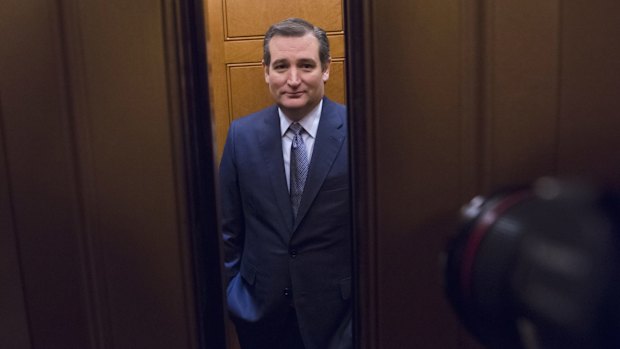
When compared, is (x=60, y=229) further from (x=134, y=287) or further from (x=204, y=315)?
(x=204, y=315)

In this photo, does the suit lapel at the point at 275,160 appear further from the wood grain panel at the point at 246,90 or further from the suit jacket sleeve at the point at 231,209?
the wood grain panel at the point at 246,90

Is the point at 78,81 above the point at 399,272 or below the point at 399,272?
above

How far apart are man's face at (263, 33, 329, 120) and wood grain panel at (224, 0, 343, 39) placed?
86 centimetres

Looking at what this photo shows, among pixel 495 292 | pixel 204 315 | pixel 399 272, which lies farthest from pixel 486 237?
pixel 204 315

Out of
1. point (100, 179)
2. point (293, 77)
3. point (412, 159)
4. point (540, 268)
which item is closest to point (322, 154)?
point (293, 77)

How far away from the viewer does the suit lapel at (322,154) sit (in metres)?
1.33

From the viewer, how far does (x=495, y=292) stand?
56 centimetres

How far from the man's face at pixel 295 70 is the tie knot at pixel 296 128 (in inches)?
2.8

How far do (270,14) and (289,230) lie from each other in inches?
44.4

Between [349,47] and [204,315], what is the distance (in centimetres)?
57

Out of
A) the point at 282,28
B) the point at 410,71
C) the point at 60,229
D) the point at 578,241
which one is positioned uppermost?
the point at 282,28

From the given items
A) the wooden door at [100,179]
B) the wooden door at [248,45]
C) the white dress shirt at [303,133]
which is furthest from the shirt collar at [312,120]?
the wooden door at [248,45]

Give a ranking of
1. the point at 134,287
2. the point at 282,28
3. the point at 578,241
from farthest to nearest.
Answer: the point at 282,28
the point at 134,287
the point at 578,241

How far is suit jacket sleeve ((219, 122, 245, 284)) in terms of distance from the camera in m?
1.42
